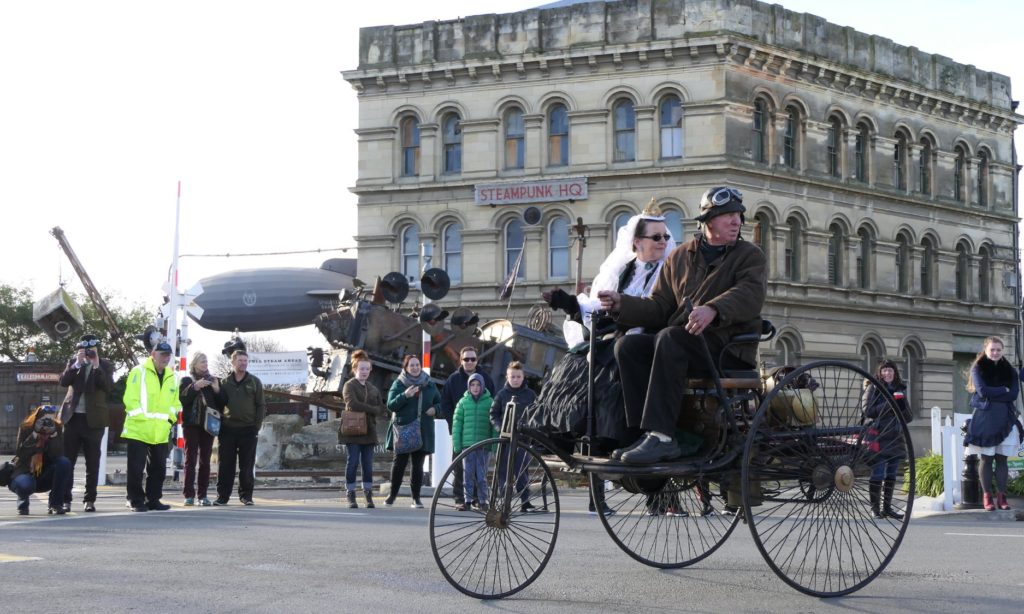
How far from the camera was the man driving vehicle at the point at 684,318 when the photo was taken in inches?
311

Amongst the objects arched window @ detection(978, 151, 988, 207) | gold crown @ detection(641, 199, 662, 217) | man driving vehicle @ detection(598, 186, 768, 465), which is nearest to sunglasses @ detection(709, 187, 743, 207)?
man driving vehicle @ detection(598, 186, 768, 465)

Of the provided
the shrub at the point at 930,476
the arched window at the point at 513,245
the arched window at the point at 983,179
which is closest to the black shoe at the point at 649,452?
the shrub at the point at 930,476

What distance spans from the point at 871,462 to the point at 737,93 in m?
42.1

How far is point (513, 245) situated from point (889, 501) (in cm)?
4326

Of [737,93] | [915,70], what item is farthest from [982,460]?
[915,70]

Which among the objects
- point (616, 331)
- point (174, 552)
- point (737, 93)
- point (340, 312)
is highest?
point (737, 93)

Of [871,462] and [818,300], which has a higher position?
[818,300]

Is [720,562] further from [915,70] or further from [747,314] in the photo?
[915,70]

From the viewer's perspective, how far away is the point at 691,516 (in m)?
9.68

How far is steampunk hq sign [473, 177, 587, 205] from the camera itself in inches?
1999

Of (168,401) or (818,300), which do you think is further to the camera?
(818,300)

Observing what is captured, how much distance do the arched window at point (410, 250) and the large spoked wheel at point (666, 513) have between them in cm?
4242

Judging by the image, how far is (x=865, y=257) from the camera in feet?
180

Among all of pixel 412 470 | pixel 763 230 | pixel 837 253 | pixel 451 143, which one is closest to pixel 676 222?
pixel 763 230
